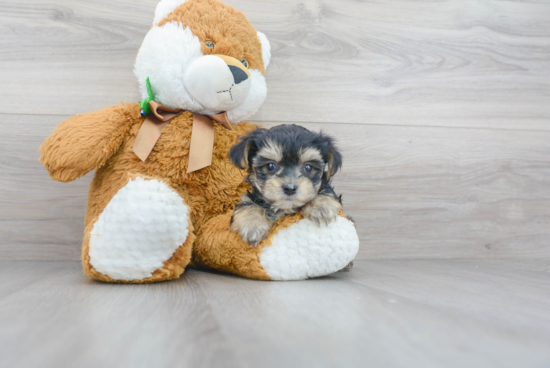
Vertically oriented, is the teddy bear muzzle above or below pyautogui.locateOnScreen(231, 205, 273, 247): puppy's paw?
above

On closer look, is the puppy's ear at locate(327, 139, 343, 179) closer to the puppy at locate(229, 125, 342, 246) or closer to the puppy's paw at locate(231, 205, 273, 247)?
the puppy at locate(229, 125, 342, 246)

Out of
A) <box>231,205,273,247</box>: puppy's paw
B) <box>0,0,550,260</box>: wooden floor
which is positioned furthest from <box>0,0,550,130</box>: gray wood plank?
<box>231,205,273,247</box>: puppy's paw

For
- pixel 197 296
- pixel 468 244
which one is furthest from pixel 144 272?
pixel 468 244

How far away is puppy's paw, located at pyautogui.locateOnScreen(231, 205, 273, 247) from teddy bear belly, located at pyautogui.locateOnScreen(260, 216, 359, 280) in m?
0.04

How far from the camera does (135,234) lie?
3.81 feet

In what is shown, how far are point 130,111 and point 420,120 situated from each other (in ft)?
4.44

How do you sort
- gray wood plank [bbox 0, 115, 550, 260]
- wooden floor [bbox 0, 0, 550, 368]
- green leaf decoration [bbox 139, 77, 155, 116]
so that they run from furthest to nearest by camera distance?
gray wood plank [bbox 0, 115, 550, 260] → green leaf decoration [bbox 139, 77, 155, 116] → wooden floor [bbox 0, 0, 550, 368]

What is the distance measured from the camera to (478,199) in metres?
1.95

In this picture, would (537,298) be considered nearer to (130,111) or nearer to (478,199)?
(478,199)

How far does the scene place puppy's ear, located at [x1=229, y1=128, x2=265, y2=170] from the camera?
1.26 metres

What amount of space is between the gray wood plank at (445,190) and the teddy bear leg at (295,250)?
61 centimetres

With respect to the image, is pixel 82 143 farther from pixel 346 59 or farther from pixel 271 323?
pixel 346 59

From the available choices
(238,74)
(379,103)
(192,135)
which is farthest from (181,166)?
(379,103)

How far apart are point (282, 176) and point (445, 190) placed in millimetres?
1113
